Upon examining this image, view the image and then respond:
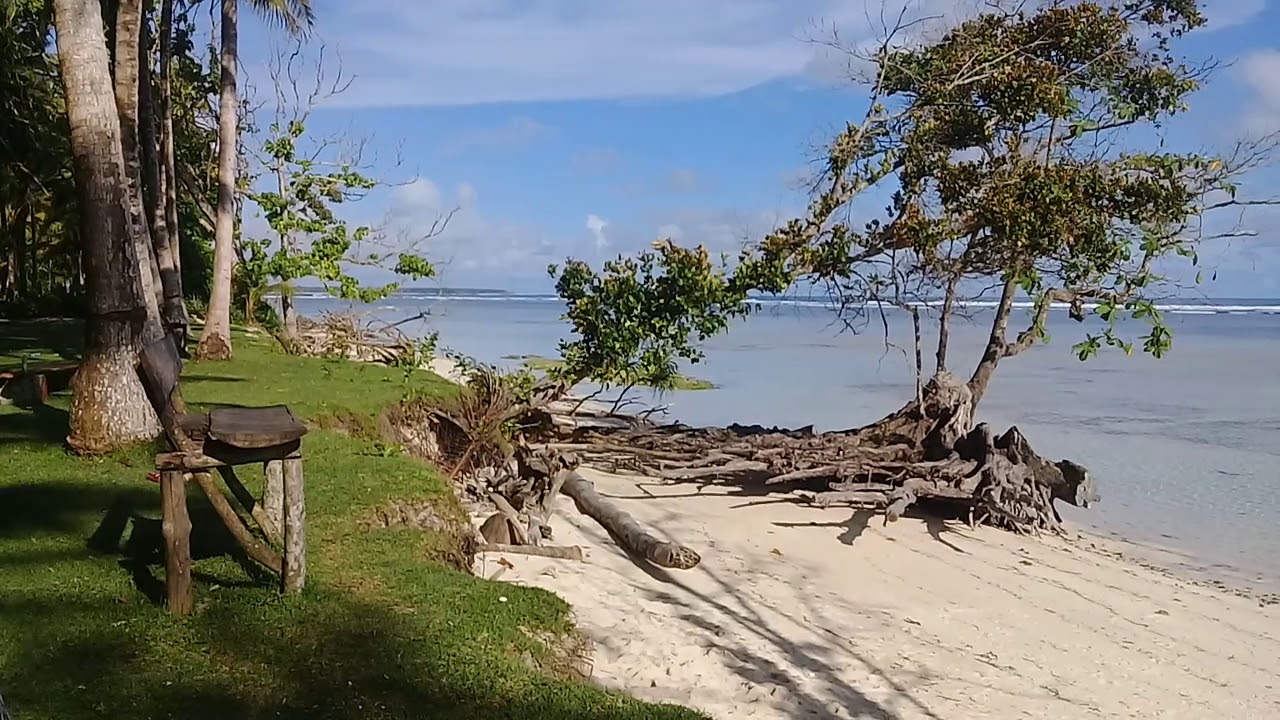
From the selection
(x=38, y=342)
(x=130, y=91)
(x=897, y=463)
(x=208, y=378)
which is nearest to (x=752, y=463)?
(x=897, y=463)

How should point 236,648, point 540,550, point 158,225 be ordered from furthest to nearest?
1. point 158,225
2. point 540,550
3. point 236,648

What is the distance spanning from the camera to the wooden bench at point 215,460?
4668 mm

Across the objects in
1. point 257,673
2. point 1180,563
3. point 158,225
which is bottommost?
point 1180,563

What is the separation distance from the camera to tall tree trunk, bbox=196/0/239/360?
14078 mm

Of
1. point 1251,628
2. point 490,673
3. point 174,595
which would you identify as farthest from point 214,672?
point 1251,628

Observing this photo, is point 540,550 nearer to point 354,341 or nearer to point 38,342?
point 38,342

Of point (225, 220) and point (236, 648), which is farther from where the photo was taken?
point (225, 220)

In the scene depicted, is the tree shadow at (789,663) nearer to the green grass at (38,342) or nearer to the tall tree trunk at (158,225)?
the green grass at (38,342)

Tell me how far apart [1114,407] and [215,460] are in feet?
71.8

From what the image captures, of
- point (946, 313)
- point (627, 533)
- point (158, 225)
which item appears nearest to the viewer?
point (627, 533)

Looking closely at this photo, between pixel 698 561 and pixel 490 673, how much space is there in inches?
167

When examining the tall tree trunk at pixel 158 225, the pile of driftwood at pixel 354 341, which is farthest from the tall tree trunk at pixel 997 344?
the tall tree trunk at pixel 158 225

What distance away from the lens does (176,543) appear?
480 cm

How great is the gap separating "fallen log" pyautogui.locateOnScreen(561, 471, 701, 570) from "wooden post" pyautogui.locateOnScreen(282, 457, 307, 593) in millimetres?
3788
